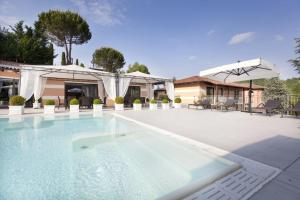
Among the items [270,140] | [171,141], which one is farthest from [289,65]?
[171,141]

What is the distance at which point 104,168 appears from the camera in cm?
327

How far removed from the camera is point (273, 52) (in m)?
16.0

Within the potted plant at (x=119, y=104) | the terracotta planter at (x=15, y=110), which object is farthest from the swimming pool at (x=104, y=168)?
the potted plant at (x=119, y=104)

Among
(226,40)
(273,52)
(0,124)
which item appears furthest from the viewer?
(226,40)

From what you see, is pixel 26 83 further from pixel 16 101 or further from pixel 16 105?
pixel 16 105

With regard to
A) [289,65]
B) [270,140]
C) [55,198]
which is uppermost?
[289,65]

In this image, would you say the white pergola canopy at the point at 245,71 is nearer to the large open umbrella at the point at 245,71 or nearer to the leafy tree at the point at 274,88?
the large open umbrella at the point at 245,71

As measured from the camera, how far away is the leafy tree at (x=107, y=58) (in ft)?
109

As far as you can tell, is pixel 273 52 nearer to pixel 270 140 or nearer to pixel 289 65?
pixel 289 65

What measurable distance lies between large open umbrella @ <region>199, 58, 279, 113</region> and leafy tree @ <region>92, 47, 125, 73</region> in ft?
85.1

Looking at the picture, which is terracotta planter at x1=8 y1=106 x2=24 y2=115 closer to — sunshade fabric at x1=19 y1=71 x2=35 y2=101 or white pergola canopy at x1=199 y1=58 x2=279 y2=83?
sunshade fabric at x1=19 y1=71 x2=35 y2=101

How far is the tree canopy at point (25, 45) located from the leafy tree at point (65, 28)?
1.66 meters

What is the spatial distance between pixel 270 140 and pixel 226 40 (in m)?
15.6

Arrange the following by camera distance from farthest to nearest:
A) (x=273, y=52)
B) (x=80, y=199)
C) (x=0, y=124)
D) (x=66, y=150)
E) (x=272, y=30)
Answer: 1. (x=273, y=52)
2. (x=272, y=30)
3. (x=0, y=124)
4. (x=66, y=150)
5. (x=80, y=199)
